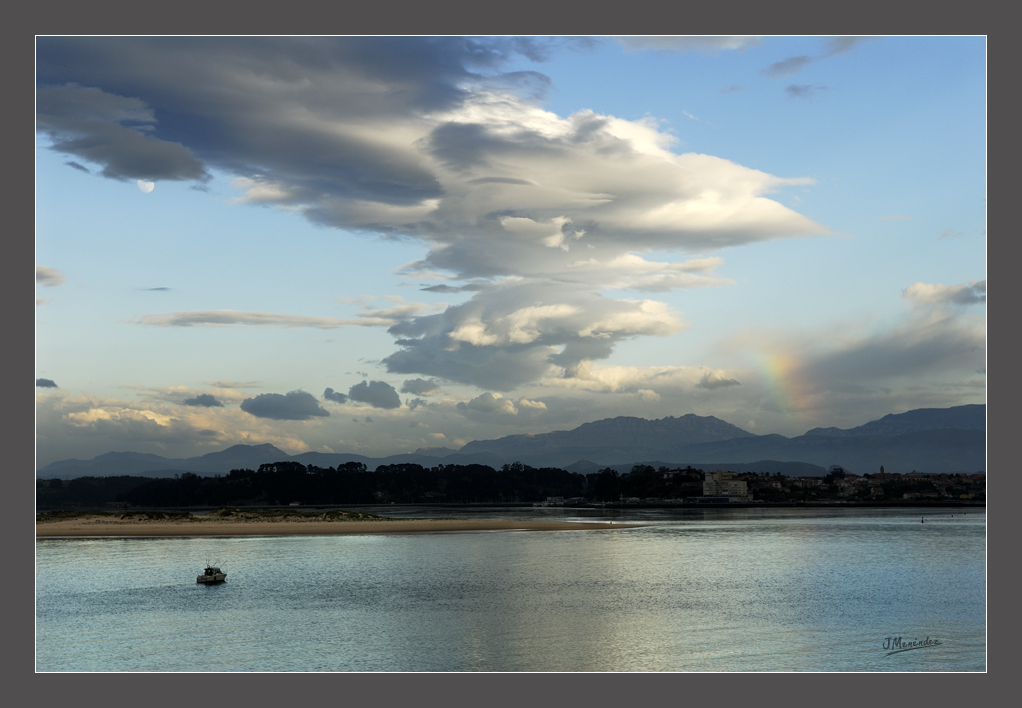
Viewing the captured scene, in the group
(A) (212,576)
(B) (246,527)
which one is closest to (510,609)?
(A) (212,576)

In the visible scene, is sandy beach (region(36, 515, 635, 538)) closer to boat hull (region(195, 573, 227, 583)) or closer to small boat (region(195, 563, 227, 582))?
A: small boat (region(195, 563, 227, 582))

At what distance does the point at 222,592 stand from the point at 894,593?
39.5 meters

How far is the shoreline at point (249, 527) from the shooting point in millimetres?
92312

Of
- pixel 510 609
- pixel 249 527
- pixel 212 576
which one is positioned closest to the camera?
pixel 510 609

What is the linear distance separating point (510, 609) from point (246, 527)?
251 feet

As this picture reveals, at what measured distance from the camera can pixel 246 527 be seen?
104188 millimetres

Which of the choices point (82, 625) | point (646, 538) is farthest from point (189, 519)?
point (82, 625)

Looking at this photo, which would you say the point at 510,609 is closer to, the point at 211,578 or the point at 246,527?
the point at 211,578

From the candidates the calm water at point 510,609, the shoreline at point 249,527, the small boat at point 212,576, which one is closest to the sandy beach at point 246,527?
the shoreline at point 249,527

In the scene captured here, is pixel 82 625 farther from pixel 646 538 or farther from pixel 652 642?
pixel 646 538

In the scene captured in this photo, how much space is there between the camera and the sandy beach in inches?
3674

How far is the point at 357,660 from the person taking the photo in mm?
27672

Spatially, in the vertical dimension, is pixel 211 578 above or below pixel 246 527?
above

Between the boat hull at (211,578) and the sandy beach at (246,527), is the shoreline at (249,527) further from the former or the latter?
the boat hull at (211,578)
